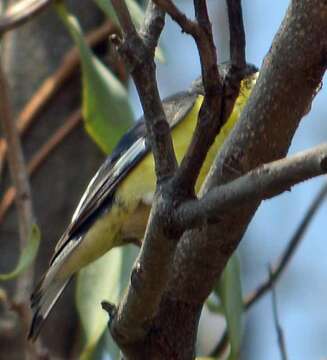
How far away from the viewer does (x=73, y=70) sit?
2.26 m

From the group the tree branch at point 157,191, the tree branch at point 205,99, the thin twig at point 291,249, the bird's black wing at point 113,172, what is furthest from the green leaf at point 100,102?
the tree branch at point 205,99

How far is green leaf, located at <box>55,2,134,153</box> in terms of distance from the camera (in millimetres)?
1897

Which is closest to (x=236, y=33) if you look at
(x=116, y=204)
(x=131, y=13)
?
(x=131, y=13)

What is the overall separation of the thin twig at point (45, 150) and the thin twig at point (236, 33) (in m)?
1.16

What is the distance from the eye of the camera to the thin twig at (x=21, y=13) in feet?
6.10

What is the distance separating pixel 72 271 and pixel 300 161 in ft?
3.20

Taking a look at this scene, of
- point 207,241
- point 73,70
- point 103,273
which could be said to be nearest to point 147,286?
point 207,241

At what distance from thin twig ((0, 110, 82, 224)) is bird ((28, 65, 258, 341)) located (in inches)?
11.1

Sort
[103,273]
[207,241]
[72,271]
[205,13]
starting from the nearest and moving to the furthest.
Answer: [205,13], [207,241], [72,271], [103,273]

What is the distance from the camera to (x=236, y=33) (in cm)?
100

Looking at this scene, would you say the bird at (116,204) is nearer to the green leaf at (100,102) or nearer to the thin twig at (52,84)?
the green leaf at (100,102)

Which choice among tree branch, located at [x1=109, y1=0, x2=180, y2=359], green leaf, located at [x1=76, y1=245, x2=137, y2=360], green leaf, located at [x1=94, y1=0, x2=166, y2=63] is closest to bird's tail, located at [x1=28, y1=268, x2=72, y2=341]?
green leaf, located at [x1=76, y1=245, x2=137, y2=360]

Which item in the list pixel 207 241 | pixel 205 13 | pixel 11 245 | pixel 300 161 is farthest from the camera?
pixel 11 245

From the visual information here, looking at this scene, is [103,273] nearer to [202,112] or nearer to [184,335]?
[184,335]
